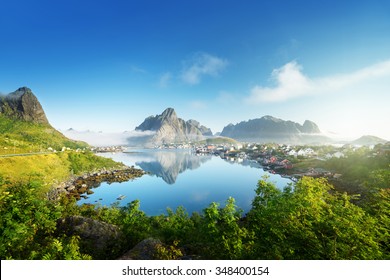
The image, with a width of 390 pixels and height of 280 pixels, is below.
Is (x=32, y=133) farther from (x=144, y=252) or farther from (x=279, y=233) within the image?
(x=279, y=233)

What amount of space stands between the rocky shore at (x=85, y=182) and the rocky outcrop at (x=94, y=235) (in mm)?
31988

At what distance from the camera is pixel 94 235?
42.1 ft

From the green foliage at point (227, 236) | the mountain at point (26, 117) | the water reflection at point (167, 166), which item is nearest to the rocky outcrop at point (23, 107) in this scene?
the mountain at point (26, 117)

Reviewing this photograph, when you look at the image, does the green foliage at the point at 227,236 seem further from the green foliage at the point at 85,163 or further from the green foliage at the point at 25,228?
the green foliage at the point at 85,163

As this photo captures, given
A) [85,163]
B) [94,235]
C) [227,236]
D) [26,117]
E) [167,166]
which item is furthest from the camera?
[26,117]

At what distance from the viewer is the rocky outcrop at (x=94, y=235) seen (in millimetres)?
12109

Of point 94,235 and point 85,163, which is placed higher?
point 94,235

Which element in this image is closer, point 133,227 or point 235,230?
point 235,230

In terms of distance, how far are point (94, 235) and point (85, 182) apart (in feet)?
190

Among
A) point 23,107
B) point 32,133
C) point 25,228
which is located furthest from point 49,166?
point 23,107

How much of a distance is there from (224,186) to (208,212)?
2340 inches

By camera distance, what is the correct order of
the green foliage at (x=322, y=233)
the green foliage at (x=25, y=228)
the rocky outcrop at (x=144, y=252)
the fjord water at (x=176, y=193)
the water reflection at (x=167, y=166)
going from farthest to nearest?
1. the water reflection at (x=167, y=166)
2. the fjord water at (x=176, y=193)
3. the rocky outcrop at (x=144, y=252)
4. the green foliage at (x=25, y=228)
5. the green foliage at (x=322, y=233)

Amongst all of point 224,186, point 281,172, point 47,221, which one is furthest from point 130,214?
point 281,172

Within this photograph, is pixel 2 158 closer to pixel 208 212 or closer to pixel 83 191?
pixel 83 191
